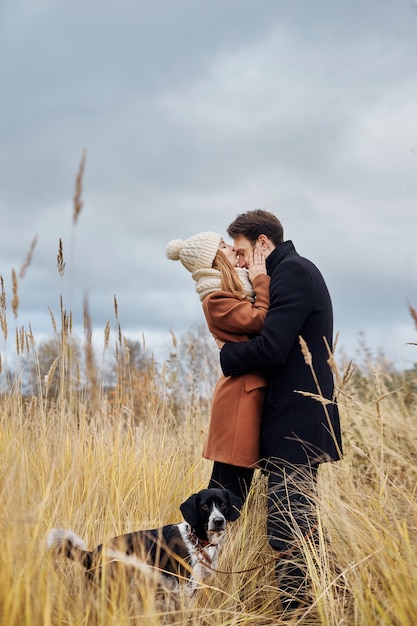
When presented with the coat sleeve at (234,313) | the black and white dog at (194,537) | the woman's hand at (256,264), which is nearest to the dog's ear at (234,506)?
the black and white dog at (194,537)

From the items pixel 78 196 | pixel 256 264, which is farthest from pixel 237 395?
pixel 78 196

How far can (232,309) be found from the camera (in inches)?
123

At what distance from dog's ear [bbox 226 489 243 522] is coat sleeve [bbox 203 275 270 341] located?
2.50ft

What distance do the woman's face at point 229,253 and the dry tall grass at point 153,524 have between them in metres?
0.82

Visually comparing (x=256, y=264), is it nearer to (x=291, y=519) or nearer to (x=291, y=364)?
(x=291, y=364)

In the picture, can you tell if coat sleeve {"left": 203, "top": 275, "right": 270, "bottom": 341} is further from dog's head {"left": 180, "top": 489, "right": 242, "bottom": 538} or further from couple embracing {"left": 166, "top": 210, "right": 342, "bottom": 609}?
dog's head {"left": 180, "top": 489, "right": 242, "bottom": 538}

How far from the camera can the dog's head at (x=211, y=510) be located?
3094 millimetres

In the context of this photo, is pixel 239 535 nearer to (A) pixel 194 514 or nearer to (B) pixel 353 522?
(A) pixel 194 514

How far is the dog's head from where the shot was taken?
3094 millimetres

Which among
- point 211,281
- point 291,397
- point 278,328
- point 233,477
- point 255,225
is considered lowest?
point 233,477

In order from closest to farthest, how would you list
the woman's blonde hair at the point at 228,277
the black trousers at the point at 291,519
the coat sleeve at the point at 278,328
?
the black trousers at the point at 291,519 < the coat sleeve at the point at 278,328 < the woman's blonde hair at the point at 228,277

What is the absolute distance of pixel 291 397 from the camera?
10.0 ft

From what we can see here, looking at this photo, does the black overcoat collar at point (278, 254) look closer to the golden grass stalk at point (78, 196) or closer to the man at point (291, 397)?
the man at point (291, 397)

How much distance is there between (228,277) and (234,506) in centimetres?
111
